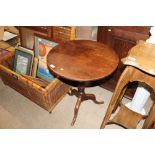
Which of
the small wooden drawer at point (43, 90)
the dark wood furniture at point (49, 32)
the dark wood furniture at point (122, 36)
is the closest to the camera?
the dark wood furniture at point (122, 36)

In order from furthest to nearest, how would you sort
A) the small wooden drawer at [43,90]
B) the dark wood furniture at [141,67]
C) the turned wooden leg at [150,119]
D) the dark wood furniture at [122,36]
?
the small wooden drawer at [43,90]
the dark wood furniture at [122,36]
the turned wooden leg at [150,119]
the dark wood furniture at [141,67]

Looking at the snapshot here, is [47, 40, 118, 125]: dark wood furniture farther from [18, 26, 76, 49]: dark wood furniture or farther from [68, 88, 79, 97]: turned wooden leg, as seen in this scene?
[68, 88, 79, 97]: turned wooden leg

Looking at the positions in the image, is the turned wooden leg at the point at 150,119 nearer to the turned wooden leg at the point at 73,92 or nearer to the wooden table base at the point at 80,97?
the wooden table base at the point at 80,97

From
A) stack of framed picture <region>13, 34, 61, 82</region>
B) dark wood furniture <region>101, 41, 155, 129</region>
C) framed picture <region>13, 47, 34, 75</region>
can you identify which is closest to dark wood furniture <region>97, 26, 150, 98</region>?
dark wood furniture <region>101, 41, 155, 129</region>

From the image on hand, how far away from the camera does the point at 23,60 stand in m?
2.35

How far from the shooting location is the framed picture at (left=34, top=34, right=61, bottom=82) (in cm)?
222

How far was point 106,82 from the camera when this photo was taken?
7.52ft

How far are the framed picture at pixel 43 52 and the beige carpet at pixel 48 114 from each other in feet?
1.30

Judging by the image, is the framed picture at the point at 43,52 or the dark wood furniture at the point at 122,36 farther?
the framed picture at the point at 43,52

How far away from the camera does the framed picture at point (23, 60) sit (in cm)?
233

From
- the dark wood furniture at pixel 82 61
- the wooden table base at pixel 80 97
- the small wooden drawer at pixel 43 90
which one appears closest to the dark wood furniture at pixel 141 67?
the dark wood furniture at pixel 82 61
